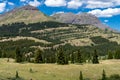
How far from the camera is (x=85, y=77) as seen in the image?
89.4m

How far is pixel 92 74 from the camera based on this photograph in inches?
3750

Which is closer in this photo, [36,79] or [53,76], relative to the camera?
[36,79]

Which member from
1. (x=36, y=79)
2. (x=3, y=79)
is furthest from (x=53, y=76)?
(x=3, y=79)

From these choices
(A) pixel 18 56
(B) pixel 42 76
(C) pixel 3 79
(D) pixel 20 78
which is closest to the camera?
(C) pixel 3 79

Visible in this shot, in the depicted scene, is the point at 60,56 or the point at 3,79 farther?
the point at 60,56

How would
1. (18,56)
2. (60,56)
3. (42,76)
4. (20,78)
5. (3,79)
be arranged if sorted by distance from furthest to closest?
(18,56)
(60,56)
(42,76)
(20,78)
(3,79)

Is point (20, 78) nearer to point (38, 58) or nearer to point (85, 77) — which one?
point (85, 77)

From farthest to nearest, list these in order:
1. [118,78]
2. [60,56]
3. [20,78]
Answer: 1. [60,56]
2. [118,78]
3. [20,78]

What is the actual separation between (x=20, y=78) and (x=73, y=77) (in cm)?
2099

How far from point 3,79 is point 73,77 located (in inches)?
1124

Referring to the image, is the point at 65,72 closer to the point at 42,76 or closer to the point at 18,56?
the point at 42,76

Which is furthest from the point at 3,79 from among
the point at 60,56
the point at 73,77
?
the point at 60,56

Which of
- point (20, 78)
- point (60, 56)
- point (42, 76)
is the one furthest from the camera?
point (60, 56)

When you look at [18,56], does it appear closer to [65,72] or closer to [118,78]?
[65,72]
